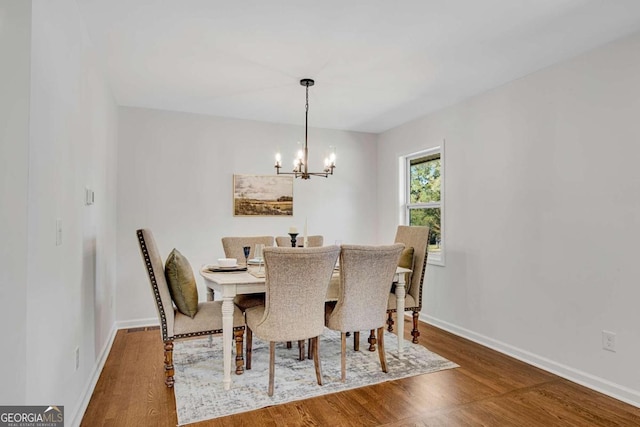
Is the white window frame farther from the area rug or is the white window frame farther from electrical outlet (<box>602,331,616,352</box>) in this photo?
electrical outlet (<box>602,331,616,352</box>)

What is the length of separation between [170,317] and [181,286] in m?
0.22

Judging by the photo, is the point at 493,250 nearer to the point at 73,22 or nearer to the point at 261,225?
the point at 261,225

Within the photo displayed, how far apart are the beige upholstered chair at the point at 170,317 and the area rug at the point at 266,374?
20 centimetres

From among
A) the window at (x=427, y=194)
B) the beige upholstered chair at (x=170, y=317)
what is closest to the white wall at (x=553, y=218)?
the window at (x=427, y=194)

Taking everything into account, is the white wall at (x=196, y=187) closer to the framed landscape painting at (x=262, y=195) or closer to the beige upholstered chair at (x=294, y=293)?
the framed landscape painting at (x=262, y=195)

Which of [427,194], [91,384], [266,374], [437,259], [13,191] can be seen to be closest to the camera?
[13,191]

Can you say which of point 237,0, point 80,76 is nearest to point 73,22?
point 80,76

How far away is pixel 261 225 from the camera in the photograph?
15.8ft

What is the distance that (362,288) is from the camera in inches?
110

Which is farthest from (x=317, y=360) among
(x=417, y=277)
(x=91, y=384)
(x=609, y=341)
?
(x=609, y=341)

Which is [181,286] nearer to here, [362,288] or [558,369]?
[362,288]

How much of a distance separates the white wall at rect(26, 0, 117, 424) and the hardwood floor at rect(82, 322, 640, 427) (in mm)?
247

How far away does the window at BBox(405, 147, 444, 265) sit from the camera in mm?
4445

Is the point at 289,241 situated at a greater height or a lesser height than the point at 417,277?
greater
